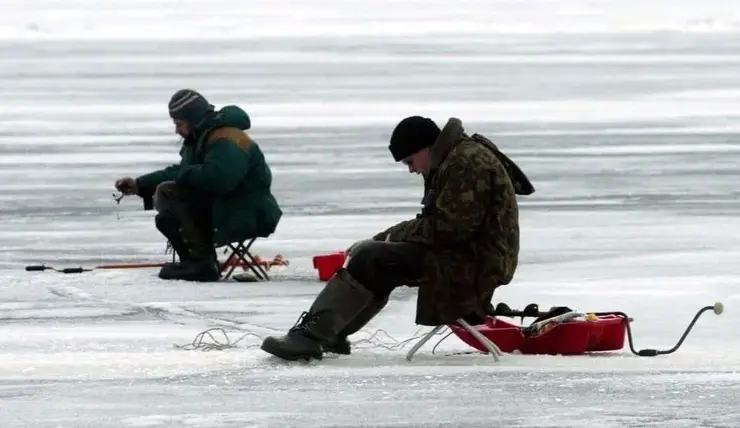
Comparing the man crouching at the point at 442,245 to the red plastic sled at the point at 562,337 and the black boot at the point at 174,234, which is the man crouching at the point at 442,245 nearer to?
the red plastic sled at the point at 562,337

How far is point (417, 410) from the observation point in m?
6.33

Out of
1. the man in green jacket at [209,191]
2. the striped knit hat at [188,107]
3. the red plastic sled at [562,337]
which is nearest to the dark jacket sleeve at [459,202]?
the red plastic sled at [562,337]

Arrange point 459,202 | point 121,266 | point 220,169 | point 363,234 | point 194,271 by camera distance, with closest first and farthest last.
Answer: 1. point 459,202
2. point 220,169
3. point 194,271
4. point 121,266
5. point 363,234

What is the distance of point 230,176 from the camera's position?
10.3 m

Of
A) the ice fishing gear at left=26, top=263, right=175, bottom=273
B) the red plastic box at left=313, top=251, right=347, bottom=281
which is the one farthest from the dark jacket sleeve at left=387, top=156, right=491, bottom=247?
the ice fishing gear at left=26, top=263, right=175, bottom=273

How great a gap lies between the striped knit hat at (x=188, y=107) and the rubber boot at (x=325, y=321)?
318cm

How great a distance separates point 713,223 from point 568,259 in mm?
2160

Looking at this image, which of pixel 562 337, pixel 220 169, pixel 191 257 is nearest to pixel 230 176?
pixel 220 169

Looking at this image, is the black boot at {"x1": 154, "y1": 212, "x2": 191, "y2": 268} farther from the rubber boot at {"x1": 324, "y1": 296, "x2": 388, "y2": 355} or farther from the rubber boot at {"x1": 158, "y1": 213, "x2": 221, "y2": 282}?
the rubber boot at {"x1": 324, "y1": 296, "x2": 388, "y2": 355}

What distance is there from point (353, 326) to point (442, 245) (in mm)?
510

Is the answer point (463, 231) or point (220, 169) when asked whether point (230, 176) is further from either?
point (463, 231)

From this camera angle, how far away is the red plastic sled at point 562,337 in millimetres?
7492

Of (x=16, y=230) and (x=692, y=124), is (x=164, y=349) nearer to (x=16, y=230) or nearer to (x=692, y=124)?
(x=16, y=230)

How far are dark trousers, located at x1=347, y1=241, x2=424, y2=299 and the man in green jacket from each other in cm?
304
